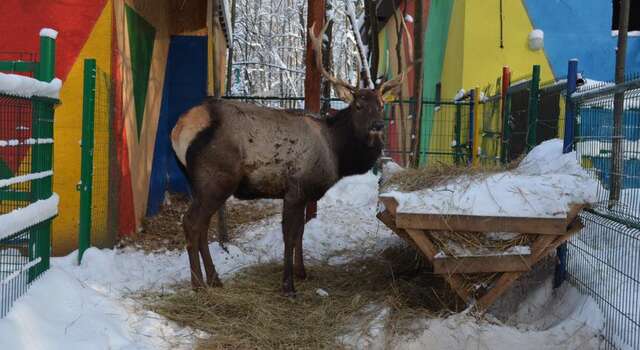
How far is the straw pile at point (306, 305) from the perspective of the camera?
487cm

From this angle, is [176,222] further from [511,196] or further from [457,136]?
[511,196]

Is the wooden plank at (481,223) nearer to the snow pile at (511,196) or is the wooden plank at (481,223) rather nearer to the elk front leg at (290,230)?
the snow pile at (511,196)

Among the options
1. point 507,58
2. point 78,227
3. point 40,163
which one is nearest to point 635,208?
point 40,163

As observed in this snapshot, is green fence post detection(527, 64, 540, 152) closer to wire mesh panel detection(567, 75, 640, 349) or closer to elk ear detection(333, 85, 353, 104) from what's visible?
wire mesh panel detection(567, 75, 640, 349)

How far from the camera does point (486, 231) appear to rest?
189 inches

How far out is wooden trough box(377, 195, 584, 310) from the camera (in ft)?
15.5

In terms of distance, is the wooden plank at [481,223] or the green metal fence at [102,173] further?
the green metal fence at [102,173]

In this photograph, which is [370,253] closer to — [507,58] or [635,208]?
[635,208]

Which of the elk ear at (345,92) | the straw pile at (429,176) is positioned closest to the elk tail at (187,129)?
the elk ear at (345,92)

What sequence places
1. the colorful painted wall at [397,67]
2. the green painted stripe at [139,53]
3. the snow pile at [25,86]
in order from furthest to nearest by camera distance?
the colorful painted wall at [397,67] < the green painted stripe at [139,53] < the snow pile at [25,86]

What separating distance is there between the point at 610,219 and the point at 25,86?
405 centimetres

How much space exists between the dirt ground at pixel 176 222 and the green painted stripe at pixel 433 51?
12.7 feet

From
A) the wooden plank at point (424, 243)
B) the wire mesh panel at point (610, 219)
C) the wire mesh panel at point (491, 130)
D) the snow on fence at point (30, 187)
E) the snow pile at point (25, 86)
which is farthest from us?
the wire mesh panel at point (491, 130)

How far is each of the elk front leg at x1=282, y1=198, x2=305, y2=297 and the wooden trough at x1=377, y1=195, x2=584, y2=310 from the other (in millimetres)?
1500
